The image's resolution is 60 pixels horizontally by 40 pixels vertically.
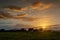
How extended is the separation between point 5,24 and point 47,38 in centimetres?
132

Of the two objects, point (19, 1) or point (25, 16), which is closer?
point (19, 1)

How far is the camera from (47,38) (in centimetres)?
422

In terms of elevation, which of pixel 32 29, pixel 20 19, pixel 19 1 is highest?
pixel 19 1

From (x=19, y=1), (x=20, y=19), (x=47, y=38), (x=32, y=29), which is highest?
(x=19, y=1)

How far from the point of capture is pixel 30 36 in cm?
434

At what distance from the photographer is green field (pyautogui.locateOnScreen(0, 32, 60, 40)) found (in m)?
4.23

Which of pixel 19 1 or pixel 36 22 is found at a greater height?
pixel 19 1

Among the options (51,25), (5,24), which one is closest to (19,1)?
(5,24)

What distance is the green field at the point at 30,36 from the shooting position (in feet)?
13.9

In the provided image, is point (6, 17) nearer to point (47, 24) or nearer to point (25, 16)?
point (25, 16)

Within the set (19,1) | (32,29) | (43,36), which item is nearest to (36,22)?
(32,29)

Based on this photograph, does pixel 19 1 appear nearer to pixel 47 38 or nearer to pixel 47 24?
pixel 47 24

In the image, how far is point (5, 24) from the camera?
4246mm

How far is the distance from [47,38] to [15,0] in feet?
4.78
